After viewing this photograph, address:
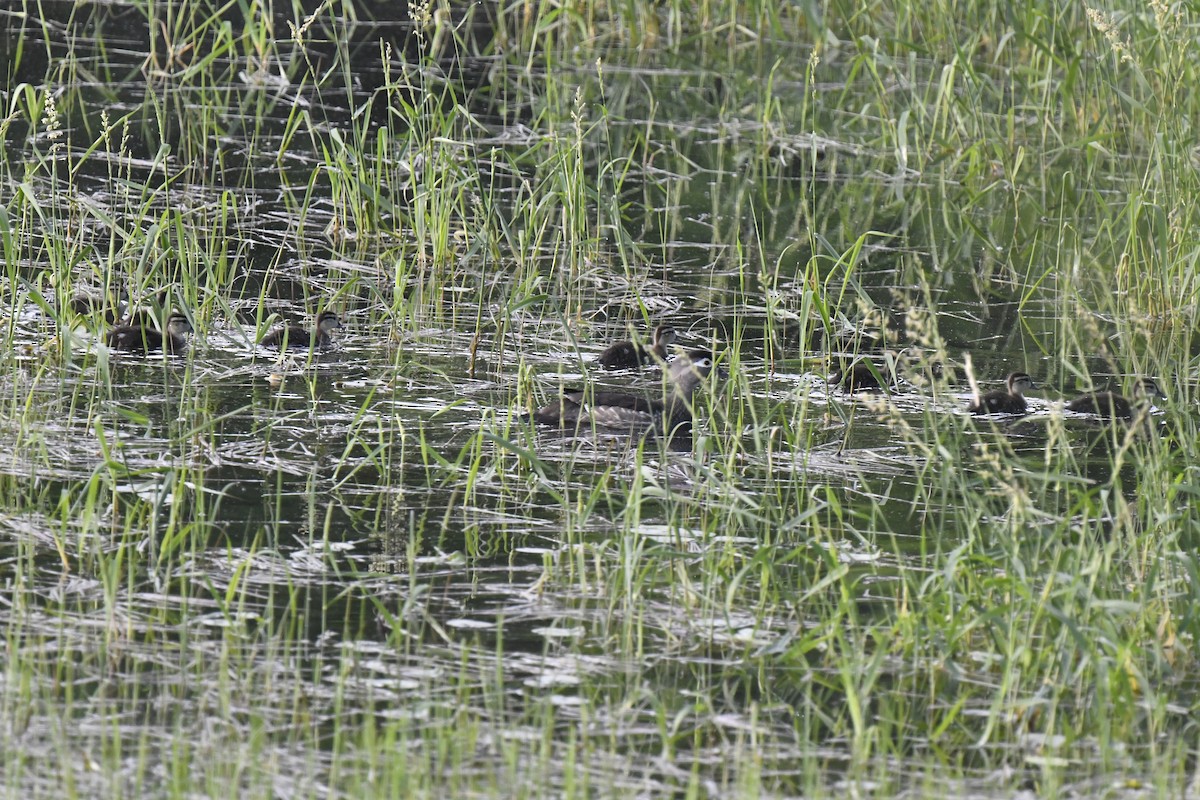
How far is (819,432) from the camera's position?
8.35 meters

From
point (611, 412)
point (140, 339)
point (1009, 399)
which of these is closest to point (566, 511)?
point (611, 412)

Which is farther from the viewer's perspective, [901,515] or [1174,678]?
[901,515]

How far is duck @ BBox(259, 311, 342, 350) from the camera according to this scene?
9.10 m

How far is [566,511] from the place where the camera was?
22.8 feet

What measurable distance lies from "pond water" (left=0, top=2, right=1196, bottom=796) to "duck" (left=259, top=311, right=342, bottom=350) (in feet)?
0.32

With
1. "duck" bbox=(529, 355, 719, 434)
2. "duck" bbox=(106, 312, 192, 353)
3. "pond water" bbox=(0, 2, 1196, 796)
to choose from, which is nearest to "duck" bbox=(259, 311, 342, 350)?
"pond water" bbox=(0, 2, 1196, 796)

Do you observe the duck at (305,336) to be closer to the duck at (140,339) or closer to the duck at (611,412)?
the duck at (140,339)

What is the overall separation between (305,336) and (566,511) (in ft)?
8.88

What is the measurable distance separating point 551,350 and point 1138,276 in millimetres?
2872

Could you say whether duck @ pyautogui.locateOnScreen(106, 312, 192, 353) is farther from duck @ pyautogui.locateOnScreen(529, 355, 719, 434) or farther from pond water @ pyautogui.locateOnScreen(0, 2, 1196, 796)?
duck @ pyautogui.locateOnScreen(529, 355, 719, 434)

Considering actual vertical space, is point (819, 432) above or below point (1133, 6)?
below

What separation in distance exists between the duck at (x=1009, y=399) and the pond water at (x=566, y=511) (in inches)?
3.7

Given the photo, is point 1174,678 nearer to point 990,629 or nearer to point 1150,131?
point 990,629

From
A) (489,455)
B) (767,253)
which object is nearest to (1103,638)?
(489,455)
